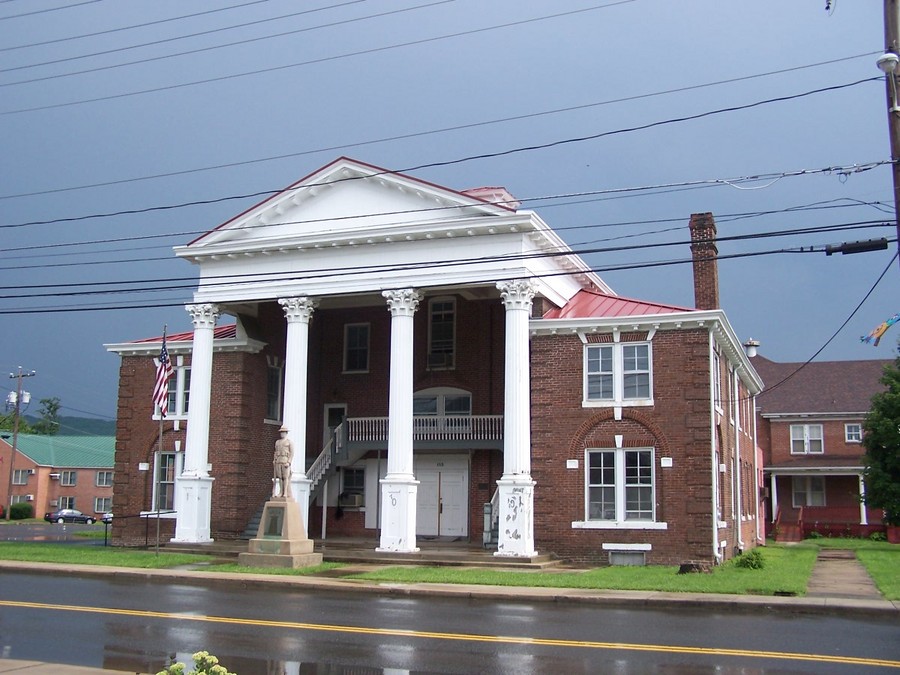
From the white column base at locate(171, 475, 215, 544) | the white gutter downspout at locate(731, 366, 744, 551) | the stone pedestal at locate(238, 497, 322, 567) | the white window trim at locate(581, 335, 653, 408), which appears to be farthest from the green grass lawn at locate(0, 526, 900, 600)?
the white window trim at locate(581, 335, 653, 408)

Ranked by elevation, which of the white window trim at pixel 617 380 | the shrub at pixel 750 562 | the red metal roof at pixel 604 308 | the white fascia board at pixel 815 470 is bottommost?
the shrub at pixel 750 562

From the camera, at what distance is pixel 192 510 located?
99.5 ft

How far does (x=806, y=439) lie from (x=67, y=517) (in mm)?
52873

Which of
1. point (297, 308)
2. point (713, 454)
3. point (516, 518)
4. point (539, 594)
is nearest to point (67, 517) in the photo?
point (297, 308)

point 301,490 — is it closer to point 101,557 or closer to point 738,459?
point 101,557

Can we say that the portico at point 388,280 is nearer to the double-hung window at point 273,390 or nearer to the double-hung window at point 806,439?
the double-hung window at point 273,390

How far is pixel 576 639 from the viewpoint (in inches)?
514

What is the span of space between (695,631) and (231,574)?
12021 mm

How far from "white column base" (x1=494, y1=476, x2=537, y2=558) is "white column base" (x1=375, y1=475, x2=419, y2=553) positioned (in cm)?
258

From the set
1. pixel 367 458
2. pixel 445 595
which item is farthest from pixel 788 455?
pixel 445 595

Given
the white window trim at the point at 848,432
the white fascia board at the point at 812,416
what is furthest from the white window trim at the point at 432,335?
the white window trim at the point at 848,432

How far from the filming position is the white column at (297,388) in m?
29.3

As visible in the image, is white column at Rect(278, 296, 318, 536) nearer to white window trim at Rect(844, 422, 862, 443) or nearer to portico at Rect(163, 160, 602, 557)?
portico at Rect(163, 160, 602, 557)

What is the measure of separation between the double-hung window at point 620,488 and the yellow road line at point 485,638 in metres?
13.8
